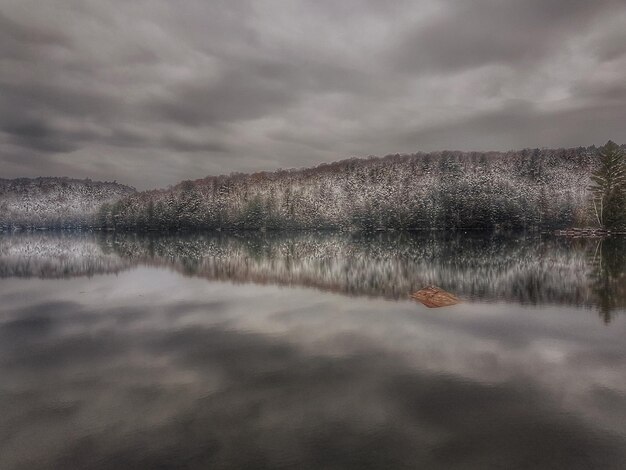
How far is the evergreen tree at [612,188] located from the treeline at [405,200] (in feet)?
39.3

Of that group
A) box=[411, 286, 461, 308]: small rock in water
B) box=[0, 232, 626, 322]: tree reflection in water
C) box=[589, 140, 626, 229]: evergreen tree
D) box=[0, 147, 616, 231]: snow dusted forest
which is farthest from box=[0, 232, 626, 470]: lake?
box=[0, 147, 616, 231]: snow dusted forest

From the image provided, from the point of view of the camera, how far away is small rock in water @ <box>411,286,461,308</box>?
883 inches

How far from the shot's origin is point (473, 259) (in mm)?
43750

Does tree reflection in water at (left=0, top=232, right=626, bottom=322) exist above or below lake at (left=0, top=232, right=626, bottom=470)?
below

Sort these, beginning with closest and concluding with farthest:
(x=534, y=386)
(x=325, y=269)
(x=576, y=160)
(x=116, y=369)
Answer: (x=534, y=386) < (x=116, y=369) < (x=325, y=269) < (x=576, y=160)

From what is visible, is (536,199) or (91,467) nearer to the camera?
(91,467)

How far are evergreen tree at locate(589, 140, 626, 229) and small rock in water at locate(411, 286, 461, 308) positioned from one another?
75112mm

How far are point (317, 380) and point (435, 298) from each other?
1300cm

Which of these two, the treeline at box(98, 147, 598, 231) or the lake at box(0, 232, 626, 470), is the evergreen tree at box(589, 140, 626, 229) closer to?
the treeline at box(98, 147, 598, 231)

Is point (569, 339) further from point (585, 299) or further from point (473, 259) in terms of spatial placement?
point (473, 259)

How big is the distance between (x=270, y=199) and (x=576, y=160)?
11166cm

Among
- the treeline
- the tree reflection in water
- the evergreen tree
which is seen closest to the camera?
the tree reflection in water

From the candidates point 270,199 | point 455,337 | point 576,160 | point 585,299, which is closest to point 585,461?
point 455,337

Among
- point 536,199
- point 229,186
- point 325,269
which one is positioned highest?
point 229,186
